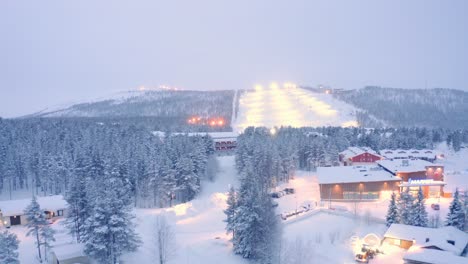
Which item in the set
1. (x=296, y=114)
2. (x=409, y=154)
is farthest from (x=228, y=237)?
(x=296, y=114)

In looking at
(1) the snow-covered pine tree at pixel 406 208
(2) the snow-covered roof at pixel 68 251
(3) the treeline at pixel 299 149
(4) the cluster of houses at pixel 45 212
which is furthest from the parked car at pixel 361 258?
(3) the treeline at pixel 299 149

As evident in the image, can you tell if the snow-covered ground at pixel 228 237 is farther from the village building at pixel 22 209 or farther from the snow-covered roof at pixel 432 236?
the snow-covered roof at pixel 432 236

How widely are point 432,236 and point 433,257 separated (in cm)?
425

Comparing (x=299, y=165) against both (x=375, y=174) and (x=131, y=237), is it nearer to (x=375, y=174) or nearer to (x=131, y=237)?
(x=375, y=174)

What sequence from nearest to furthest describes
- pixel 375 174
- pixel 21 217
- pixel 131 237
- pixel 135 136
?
pixel 131 237 → pixel 21 217 → pixel 375 174 → pixel 135 136

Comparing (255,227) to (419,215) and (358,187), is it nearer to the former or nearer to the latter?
(419,215)

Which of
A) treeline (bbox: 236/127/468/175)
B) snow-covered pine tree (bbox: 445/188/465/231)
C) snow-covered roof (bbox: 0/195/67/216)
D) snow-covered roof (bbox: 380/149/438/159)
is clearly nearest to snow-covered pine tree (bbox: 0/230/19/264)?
snow-covered roof (bbox: 0/195/67/216)

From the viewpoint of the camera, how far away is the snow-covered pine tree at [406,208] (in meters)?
40.7

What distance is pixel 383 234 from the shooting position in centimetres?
3972

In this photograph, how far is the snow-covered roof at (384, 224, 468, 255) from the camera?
3450 cm

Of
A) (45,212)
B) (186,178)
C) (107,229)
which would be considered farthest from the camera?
(186,178)

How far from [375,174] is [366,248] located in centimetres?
2121

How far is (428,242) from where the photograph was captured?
35281mm

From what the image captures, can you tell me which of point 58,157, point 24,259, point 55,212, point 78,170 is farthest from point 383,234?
point 58,157
